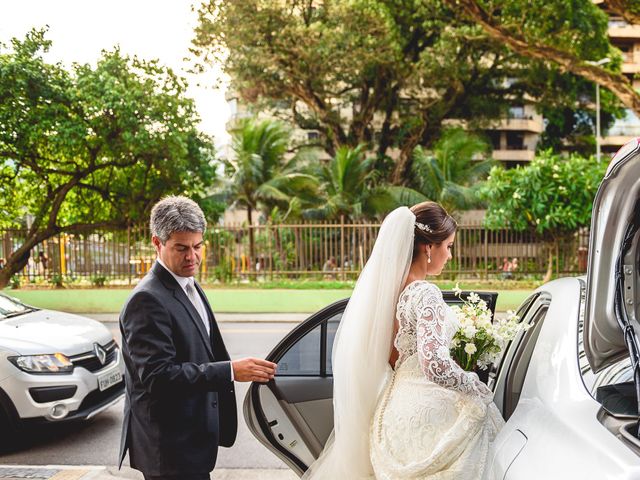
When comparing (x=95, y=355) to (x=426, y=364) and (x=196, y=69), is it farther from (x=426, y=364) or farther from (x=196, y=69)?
(x=196, y=69)

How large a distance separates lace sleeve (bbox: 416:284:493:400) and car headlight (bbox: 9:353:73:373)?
4.01 metres

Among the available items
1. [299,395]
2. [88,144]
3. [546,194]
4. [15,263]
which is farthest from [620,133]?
[299,395]

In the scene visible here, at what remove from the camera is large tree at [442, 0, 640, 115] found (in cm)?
1612

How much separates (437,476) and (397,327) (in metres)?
0.63

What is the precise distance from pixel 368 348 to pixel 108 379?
3882 millimetres

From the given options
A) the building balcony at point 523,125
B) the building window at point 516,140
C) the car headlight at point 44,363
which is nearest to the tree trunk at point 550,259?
the car headlight at point 44,363

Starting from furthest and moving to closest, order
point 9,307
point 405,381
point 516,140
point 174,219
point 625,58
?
point 516,140 → point 625,58 → point 9,307 → point 405,381 → point 174,219

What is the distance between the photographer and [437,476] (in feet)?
7.72

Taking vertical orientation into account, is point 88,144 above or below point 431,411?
above

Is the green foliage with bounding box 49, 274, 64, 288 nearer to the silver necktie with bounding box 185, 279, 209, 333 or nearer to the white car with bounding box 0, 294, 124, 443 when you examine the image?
the white car with bounding box 0, 294, 124, 443

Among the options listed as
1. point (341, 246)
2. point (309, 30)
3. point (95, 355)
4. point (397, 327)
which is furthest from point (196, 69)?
point (397, 327)

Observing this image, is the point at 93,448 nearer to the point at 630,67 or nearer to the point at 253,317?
the point at 253,317

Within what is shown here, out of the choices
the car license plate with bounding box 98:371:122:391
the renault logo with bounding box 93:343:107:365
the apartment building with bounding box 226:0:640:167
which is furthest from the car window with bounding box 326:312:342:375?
the apartment building with bounding box 226:0:640:167

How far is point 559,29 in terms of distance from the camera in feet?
63.2
